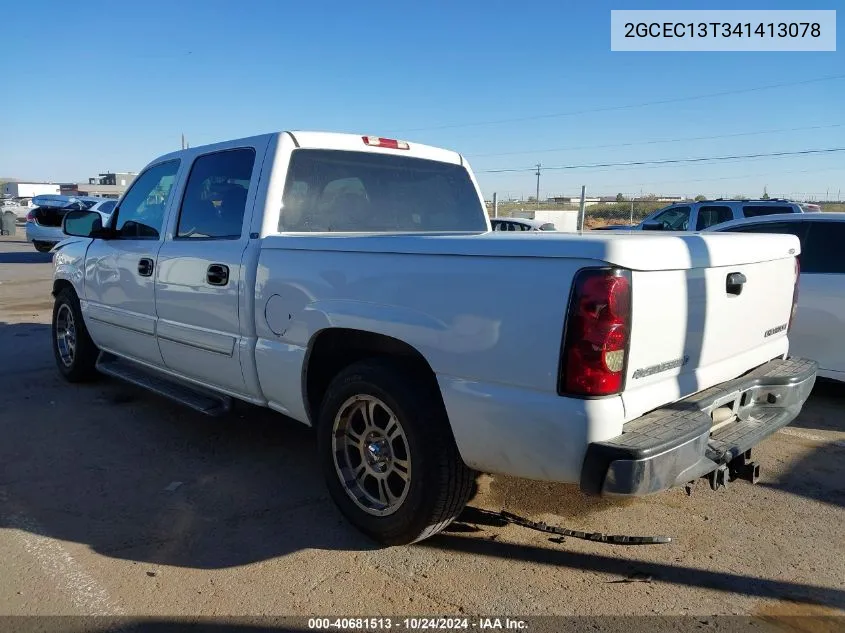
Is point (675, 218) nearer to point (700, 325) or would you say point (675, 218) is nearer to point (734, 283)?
point (734, 283)

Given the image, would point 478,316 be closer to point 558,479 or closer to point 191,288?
point 558,479

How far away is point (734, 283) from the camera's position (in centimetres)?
292

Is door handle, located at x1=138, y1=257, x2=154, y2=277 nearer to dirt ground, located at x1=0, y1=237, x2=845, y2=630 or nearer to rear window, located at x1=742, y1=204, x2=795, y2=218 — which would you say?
dirt ground, located at x1=0, y1=237, x2=845, y2=630

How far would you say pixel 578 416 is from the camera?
95.8 inches

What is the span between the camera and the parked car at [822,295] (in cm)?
520

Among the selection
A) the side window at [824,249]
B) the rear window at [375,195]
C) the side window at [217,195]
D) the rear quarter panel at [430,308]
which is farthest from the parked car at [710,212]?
the rear quarter panel at [430,308]

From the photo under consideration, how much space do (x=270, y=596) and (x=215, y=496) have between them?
1.11 m

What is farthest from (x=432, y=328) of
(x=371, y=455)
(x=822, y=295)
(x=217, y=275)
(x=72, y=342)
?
(x=72, y=342)

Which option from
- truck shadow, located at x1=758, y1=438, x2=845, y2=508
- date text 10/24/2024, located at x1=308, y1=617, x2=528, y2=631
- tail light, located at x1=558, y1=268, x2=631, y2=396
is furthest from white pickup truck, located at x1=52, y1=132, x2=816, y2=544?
truck shadow, located at x1=758, y1=438, x2=845, y2=508

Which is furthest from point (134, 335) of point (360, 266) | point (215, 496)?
point (360, 266)

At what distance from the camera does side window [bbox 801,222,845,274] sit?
530cm

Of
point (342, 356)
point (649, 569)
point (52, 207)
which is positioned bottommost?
point (649, 569)

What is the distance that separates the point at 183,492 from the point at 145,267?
1688 millimetres

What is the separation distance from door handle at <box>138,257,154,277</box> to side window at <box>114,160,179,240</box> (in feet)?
0.58
